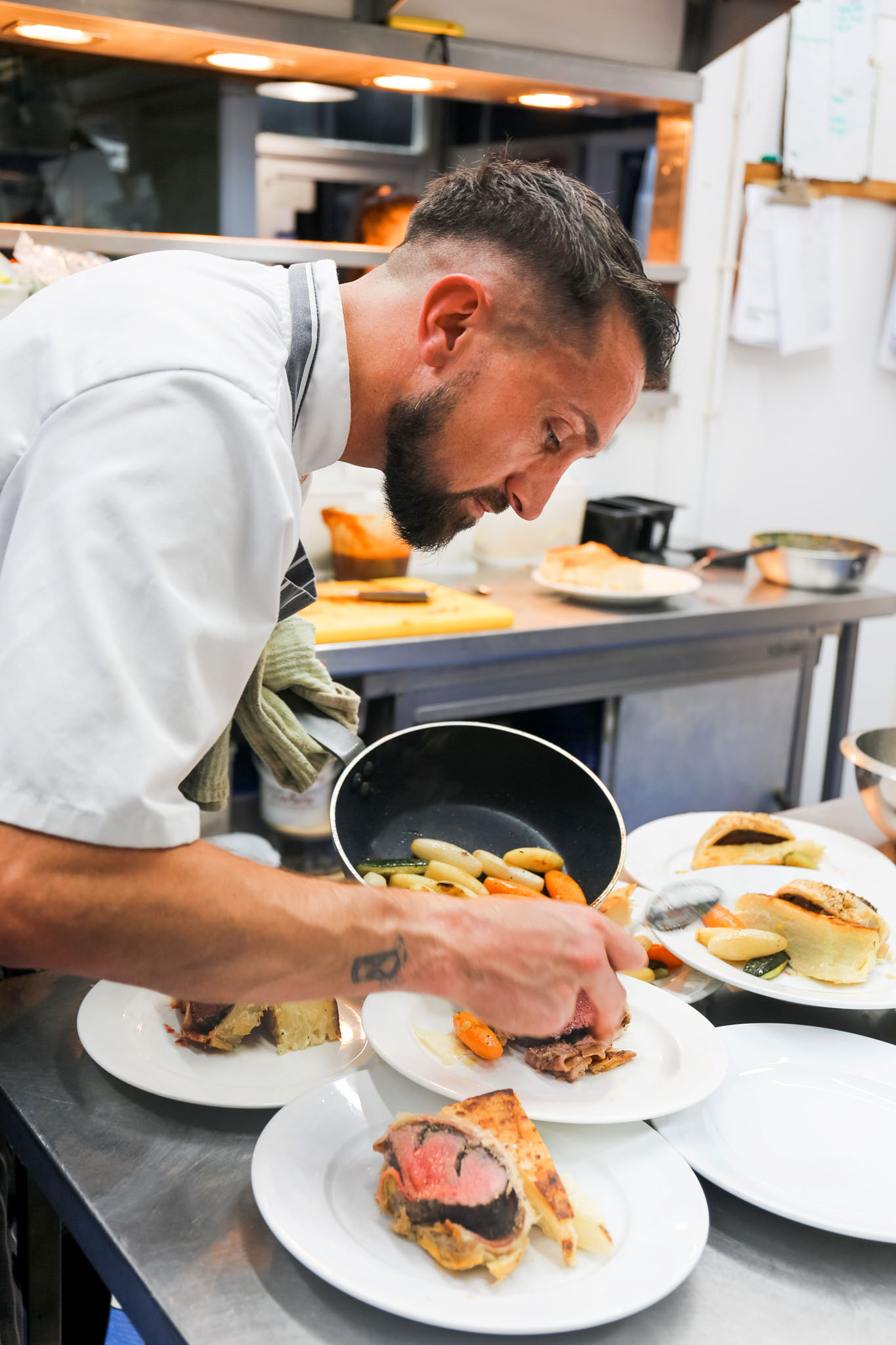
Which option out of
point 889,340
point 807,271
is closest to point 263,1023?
point 807,271

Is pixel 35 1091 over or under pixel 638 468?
under

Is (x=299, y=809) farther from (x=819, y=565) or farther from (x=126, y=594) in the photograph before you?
(x=126, y=594)

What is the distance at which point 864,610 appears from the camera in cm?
292

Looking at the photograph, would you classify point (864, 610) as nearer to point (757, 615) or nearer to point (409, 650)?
point (757, 615)

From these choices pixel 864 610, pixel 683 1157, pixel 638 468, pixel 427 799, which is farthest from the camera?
pixel 638 468

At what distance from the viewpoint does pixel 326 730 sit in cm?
133

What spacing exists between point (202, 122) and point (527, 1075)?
3.02m

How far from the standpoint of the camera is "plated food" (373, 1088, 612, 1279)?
0.75 m

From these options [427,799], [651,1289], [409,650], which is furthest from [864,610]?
[651,1289]

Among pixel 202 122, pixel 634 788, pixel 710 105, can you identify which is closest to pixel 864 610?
pixel 634 788

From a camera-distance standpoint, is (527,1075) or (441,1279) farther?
(527,1075)

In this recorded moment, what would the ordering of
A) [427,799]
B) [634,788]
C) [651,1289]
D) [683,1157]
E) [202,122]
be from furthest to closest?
1. [202,122]
2. [634,788]
3. [427,799]
4. [683,1157]
5. [651,1289]

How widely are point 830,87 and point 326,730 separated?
319 cm

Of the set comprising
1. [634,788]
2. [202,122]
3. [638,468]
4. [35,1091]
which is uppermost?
[202,122]
